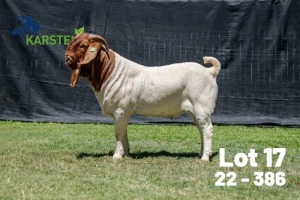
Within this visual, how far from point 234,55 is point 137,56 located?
1647 millimetres

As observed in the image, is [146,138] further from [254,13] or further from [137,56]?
[254,13]

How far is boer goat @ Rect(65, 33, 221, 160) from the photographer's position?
605 centimetres

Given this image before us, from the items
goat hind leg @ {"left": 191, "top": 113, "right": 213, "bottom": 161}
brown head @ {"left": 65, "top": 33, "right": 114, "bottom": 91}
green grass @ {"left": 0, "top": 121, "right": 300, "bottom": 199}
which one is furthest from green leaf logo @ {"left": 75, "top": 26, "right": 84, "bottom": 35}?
goat hind leg @ {"left": 191, "top": 113, "right": 213, "bottom": 161}

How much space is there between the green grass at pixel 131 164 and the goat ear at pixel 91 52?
107cm

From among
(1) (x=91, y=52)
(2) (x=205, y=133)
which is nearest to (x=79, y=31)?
(1) (x=91, y=52)

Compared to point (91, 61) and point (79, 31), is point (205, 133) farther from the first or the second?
point (79, 31)

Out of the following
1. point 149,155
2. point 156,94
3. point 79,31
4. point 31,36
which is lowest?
point 149,155

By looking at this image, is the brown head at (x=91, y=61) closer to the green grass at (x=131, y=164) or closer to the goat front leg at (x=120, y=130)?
the goat front leg at (x=120, y=130)

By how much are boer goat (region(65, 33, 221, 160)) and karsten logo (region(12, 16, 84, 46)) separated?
3617 millimetres

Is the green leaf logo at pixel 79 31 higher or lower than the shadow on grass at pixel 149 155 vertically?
higher

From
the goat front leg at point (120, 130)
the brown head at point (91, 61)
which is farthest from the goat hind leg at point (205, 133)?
the brown head at point (91, 61)

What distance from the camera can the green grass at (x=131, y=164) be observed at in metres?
4.58

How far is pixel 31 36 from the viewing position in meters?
9.70

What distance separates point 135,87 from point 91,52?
0.60 meters
